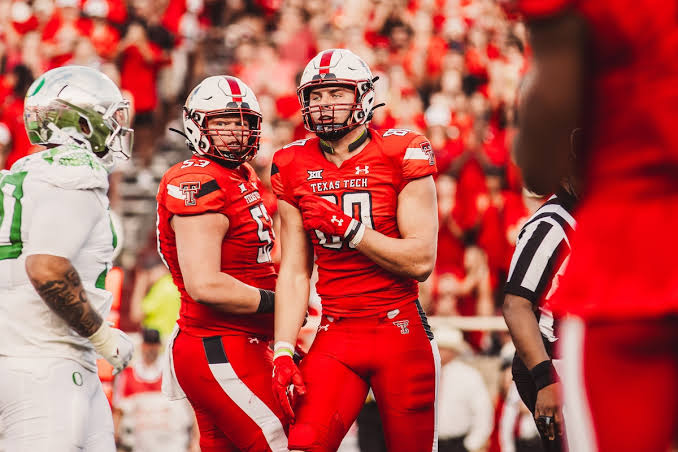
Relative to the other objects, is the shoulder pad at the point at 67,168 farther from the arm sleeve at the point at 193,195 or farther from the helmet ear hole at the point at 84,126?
the arm sleeve at the point at 193,195

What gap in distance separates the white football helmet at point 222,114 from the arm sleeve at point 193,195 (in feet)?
0.77

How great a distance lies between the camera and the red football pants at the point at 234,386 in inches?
175

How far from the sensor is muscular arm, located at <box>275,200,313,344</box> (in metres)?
4.48

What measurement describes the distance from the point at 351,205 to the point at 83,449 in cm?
158

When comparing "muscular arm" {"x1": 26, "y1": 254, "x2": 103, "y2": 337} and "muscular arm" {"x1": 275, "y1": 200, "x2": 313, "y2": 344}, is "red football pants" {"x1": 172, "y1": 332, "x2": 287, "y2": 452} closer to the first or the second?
"muscular arm" {"x1": 275, "y1": 200, "x2": 313, "y2": 344}

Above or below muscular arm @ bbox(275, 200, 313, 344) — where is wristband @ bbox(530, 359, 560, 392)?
below

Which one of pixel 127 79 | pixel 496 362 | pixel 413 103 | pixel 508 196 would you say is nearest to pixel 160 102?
pixel 127 79

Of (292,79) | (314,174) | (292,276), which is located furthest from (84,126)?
(292,79)

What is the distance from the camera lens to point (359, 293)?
4496 millimetres

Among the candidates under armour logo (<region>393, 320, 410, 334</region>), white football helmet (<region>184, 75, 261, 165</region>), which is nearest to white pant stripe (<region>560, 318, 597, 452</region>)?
under armour logo (<region>393, 320, 410, 334</region>)

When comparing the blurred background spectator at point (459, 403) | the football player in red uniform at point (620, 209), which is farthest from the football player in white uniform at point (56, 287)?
the blurred background spectator at point (459, 403)

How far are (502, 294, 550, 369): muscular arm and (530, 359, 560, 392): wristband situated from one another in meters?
0.02

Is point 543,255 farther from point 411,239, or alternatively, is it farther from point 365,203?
point 365,203

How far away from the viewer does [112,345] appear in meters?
4.43
